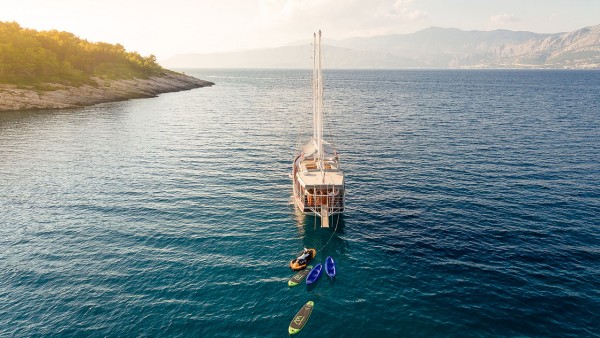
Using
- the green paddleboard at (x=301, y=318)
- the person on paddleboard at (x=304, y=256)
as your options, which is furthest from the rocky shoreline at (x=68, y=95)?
the green paddleboard at (x=301, y=318)

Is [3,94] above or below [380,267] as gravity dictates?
above

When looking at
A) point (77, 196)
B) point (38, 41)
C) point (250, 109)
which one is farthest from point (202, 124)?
point (38, 41)

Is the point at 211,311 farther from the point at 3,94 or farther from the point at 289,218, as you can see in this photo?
the point at 3,94

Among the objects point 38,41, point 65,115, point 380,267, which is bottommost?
point 380,267

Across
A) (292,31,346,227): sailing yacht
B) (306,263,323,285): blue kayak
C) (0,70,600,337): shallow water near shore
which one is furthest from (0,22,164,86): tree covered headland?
(306,263,323,285): blue kayak

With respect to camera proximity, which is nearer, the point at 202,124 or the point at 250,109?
the point at 202,124

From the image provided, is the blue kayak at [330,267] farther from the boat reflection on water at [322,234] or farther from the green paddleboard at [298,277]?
the green paddleboard at [298,277]

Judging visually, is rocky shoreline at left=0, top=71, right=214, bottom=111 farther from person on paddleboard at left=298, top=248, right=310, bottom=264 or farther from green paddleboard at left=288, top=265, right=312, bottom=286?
green paddleboard at left=288, top=265, right=312, bottom=286

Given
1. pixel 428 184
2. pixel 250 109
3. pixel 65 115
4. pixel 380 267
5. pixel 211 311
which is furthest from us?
pixel 250 109

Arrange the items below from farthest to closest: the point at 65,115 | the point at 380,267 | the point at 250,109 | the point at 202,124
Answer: the point at 250,109, the point at 65,115, the point at 202,124, the point at 380,267
